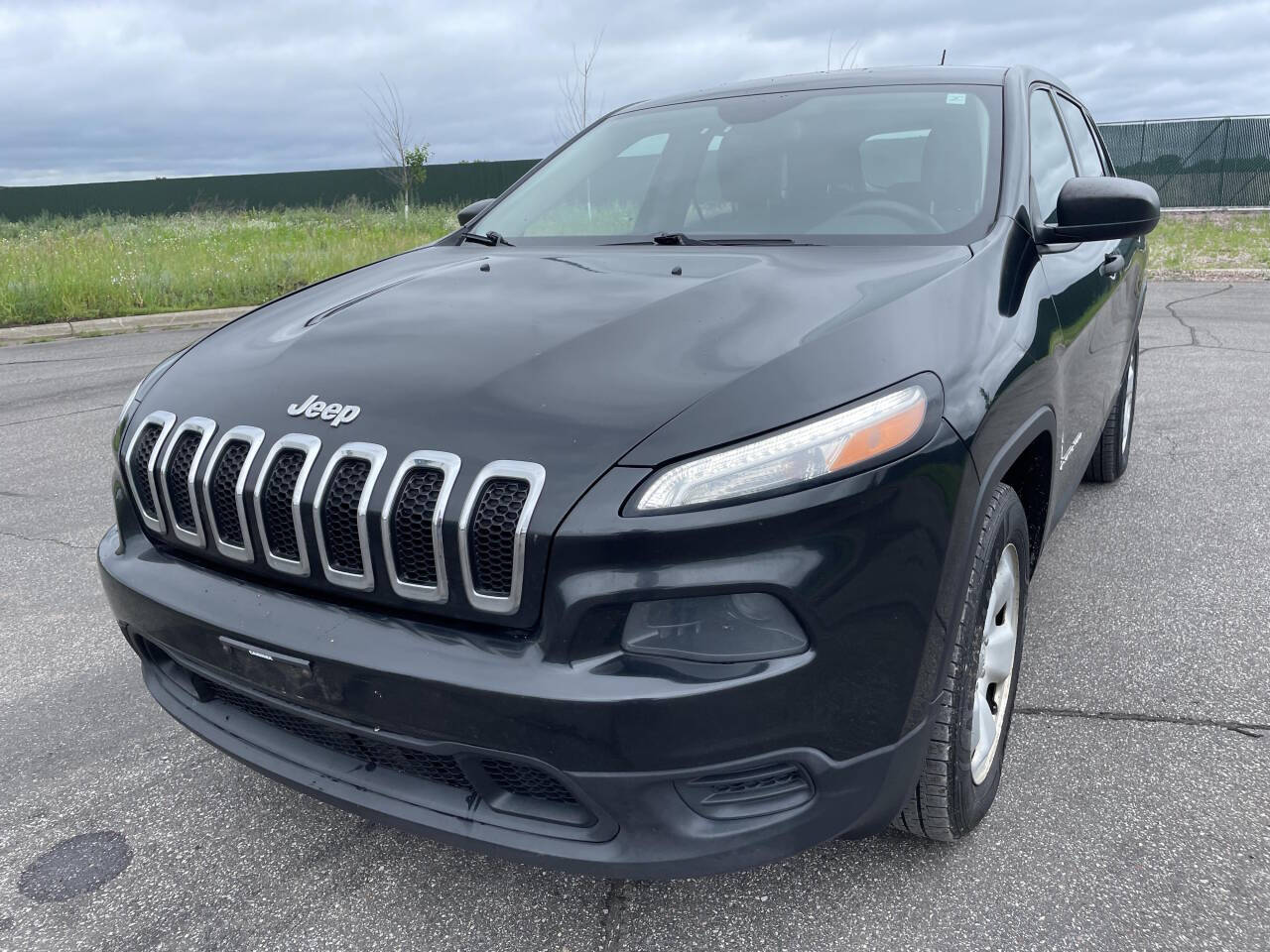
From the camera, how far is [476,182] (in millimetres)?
32344

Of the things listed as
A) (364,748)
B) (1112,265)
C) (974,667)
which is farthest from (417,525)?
(1112,265)

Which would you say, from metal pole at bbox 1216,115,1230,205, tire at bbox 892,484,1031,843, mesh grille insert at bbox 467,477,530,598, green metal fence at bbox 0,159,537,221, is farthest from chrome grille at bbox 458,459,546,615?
green metal fence at bbox 0,159,537,221

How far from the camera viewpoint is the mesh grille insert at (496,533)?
1.54m

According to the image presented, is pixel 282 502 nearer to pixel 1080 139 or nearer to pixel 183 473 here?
pixel 183 473

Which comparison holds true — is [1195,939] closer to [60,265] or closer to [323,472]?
[323,472]

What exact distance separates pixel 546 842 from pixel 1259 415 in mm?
5458

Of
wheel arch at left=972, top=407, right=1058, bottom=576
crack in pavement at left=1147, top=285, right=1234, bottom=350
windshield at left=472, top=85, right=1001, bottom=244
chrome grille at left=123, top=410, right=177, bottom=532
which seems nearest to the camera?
wheel arch at left=972, top=407, right=1058, bottom=576

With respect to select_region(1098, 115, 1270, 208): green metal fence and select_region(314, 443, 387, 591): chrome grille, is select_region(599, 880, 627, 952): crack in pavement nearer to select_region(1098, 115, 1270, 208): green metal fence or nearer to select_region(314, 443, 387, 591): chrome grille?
select_region(314, 443, 387, 591): chrome grille

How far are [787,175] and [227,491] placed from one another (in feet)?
5.85

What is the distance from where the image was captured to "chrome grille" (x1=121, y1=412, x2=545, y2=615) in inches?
60.9

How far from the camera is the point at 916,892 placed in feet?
6.38

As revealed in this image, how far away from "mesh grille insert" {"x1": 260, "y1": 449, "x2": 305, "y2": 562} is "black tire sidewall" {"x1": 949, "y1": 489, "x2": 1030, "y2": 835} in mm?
1221

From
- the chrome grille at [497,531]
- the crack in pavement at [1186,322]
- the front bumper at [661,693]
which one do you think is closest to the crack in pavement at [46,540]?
the front bumper at [661,693]

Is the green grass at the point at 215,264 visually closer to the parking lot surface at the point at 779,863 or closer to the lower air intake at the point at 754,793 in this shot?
the parking lot surface at the point at 779,863
